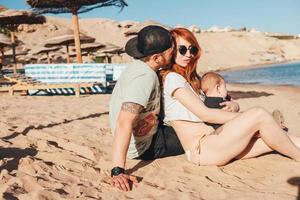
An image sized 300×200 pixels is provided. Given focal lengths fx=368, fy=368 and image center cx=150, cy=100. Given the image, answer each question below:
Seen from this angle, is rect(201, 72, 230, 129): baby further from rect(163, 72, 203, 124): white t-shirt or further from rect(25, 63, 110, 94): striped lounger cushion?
rect(25, 63, 110, 94): striped lounger cushion

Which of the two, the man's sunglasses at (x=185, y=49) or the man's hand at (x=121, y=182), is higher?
the man's sunglasses at (x=185, y=49)

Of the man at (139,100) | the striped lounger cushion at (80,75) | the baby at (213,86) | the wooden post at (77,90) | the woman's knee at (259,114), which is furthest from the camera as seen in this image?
the striped lounger cushion at (80,75)

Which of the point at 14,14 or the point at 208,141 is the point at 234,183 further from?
the point at 14,14

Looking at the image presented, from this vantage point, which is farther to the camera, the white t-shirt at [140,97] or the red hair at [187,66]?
the red hair at [187,66]

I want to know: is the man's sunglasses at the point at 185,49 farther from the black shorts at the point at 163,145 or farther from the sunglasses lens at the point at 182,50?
the black shorts at the point at 163,145

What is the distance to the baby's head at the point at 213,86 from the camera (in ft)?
12.0

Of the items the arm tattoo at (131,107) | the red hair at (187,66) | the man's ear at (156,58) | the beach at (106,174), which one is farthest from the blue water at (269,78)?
the arm tattoo at (131,107)

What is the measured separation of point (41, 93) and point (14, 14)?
4.71 m

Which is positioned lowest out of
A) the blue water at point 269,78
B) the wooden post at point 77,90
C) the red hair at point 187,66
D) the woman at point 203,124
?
the blue water at point 269,78

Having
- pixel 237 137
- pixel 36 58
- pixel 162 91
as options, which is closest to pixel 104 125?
pixel 162 91

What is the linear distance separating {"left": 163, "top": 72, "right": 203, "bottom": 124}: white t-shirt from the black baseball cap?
275 millimetres

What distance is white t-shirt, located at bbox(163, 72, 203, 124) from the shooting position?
120 inches

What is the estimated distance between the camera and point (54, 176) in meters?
2.96

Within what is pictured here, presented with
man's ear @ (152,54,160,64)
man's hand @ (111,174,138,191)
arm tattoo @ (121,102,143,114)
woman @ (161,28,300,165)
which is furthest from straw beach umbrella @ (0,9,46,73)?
man's hand @ (111,174,138,191)
